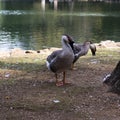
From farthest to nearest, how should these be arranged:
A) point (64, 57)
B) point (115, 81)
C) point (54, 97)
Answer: point (64, 57) → point (115, 81) → point (54, 97)

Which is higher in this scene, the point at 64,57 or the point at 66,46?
the point at 66,46

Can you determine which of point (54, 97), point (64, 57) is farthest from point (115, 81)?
point (54, 97)

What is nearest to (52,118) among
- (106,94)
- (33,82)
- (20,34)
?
(106,94)

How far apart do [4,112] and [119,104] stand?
2.54 m

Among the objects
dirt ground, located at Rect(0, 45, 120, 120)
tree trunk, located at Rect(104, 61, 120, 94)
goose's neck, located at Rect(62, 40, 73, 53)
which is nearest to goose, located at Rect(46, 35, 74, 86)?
goose's neck, located at Rect(62, 40, 73, 53)

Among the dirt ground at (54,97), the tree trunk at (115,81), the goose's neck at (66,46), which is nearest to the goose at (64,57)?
the goose's neck at (66,46)

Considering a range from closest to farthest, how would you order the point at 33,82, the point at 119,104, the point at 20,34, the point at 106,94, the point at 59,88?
the point at 119,104, the point at 106,94, the point at 59,88, the point at 33,82, the point at 20,34

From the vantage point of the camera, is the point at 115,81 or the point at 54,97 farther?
the point at 115,81

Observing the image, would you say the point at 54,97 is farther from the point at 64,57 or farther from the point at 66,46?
the point at 66,46

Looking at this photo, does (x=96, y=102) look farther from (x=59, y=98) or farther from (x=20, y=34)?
(x=20, y=34)

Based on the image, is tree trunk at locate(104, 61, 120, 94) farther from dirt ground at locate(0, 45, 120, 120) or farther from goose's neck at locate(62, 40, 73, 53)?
goose's neck at locate(62, 40, 73, 53)

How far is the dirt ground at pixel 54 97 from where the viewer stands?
8.55 meters

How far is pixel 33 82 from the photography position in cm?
1141

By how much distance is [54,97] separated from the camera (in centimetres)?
976
